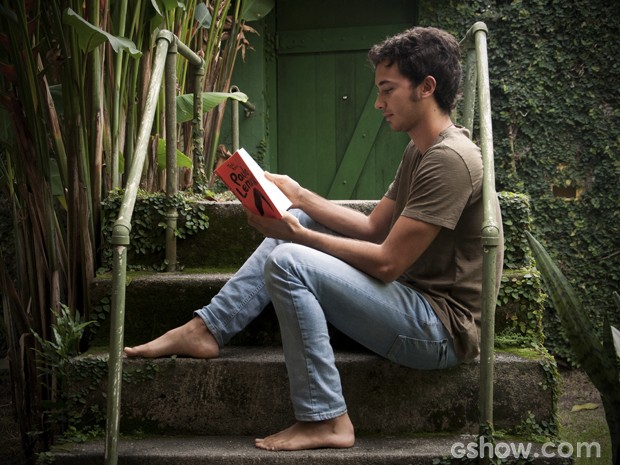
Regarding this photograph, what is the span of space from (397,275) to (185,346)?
744 millimetres

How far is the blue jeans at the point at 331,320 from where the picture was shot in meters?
2.17

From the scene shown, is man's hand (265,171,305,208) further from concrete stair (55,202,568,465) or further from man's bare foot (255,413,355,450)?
man's bare foot (255,413,355,450)

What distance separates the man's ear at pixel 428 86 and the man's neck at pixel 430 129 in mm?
65

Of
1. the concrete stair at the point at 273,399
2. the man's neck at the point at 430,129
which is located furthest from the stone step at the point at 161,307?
the man's neck at the point at 430,129

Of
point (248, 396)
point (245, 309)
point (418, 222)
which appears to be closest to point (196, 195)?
point (245, 309)

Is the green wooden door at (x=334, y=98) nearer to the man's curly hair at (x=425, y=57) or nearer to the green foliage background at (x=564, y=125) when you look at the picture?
the green foliage background at (x=564, y=125)

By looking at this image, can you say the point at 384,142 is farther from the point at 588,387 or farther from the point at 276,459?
the point at 276,459

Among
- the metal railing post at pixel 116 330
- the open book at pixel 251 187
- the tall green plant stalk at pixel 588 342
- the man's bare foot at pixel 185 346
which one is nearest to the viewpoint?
the tall green plant stalk at pixel 588 342

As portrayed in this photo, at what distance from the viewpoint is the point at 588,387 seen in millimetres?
4562

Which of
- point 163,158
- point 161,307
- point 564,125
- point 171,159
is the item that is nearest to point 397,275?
point 161,307

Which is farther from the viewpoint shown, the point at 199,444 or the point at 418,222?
the point at 199,444

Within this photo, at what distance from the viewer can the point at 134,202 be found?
2.32m

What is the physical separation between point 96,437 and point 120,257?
630mm

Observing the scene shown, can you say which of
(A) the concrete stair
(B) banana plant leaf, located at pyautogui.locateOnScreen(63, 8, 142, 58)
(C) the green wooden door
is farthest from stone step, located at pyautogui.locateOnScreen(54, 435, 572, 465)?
(C) the green wooden door
